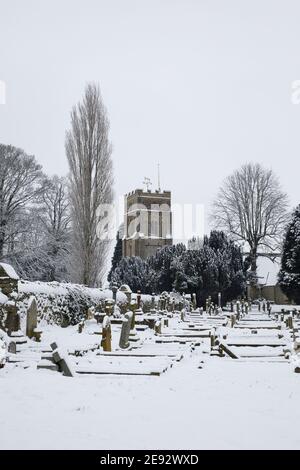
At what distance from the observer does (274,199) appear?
145 ft

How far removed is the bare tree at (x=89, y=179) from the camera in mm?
26344

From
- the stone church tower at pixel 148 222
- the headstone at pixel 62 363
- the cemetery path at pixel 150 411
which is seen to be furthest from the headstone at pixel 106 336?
the stone church tower at pixel 148 222

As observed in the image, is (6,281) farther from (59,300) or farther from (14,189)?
(14,189)

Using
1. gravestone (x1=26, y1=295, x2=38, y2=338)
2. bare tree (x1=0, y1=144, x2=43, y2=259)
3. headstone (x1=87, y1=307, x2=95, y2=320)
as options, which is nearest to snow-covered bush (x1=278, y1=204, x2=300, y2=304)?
bare tree (x1=0, y1=144, x2=43, y2=259)

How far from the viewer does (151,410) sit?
537 cm

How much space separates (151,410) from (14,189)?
25116 mm

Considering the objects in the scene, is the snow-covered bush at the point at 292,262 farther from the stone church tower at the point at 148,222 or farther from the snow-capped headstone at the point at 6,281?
the stone church tower at the point at 148,222

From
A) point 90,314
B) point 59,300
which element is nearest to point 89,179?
point 90,314
